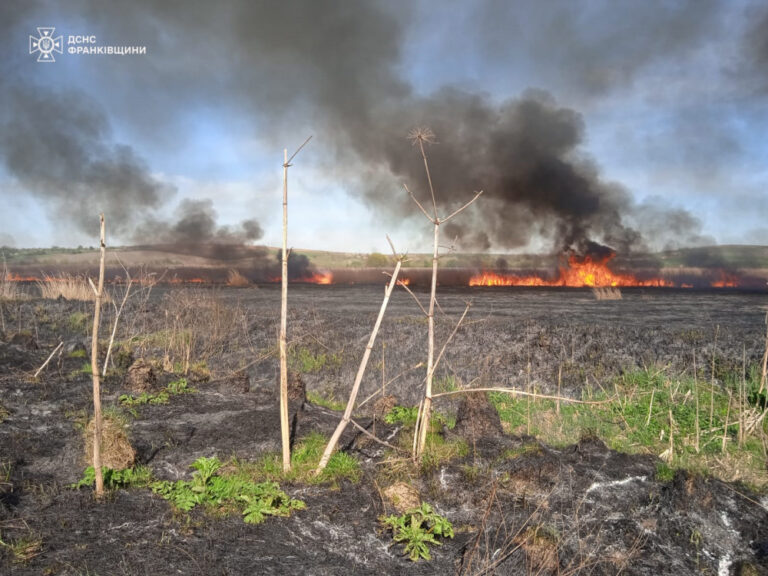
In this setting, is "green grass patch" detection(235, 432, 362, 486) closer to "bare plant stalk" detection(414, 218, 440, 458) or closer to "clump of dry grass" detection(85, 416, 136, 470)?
"bare plant stalk" detection(414, 218, 440, 458)

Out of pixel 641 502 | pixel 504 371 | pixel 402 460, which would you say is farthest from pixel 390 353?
pixel 641 502

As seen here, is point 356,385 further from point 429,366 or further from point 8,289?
point 8,289

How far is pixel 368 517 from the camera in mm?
4996

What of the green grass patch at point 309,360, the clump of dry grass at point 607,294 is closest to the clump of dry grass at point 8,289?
the green grass patch at point 309,360

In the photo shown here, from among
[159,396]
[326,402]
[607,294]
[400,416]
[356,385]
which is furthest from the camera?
[607,294]

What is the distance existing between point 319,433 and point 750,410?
5.64 metres

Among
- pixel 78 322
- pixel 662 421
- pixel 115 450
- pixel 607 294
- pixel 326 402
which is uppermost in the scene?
pixel 607 294

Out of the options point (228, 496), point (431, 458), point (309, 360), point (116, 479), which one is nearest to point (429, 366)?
point (431, 458)

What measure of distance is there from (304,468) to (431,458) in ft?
Answer: 4.53

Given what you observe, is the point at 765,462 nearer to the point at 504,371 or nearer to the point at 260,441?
the point at 504,371

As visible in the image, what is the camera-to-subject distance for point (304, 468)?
5.76 m

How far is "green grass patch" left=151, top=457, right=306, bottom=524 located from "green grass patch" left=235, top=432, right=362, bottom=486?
1.00 ft

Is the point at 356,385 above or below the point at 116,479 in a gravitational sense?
above

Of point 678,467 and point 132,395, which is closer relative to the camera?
point 678,467
